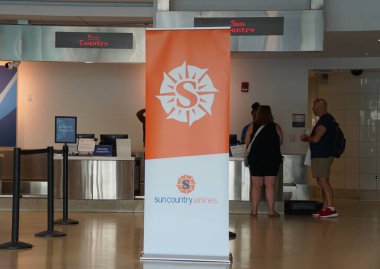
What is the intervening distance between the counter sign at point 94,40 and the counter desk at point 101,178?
1.60m

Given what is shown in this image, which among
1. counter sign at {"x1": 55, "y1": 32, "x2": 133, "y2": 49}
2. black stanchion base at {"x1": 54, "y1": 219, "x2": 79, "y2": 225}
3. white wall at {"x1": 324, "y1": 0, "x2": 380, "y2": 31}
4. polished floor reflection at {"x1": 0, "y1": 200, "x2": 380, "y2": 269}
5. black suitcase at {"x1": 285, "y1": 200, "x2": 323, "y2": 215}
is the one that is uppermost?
white wall at {"x1": 324, "y1": 0, "x2": 380, "y2": 31}

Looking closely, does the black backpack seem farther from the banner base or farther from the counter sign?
the banner base

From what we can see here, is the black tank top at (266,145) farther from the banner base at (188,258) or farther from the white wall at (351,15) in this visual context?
the banner base at (188,258)

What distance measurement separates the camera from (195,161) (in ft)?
16.1

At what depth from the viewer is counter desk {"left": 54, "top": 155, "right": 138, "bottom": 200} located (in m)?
9.93

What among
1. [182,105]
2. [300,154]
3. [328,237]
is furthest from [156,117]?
[300,154]

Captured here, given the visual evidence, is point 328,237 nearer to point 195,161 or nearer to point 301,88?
point 195,161

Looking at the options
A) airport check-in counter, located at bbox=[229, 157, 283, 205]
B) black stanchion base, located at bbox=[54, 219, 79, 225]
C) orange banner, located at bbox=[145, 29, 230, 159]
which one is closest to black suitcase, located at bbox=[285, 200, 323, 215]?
airport check-in counter, located at bbox=[229, 157, 283, 205]

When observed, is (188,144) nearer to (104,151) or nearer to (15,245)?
(15,245)

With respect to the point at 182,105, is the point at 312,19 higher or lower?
higher

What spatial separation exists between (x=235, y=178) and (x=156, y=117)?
501cm

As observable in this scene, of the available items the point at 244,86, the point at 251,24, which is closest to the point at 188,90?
the point at 251,24

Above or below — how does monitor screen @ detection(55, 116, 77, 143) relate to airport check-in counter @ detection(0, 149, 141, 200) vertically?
above

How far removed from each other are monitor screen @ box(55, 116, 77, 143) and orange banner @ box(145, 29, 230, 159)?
511 centimetres
